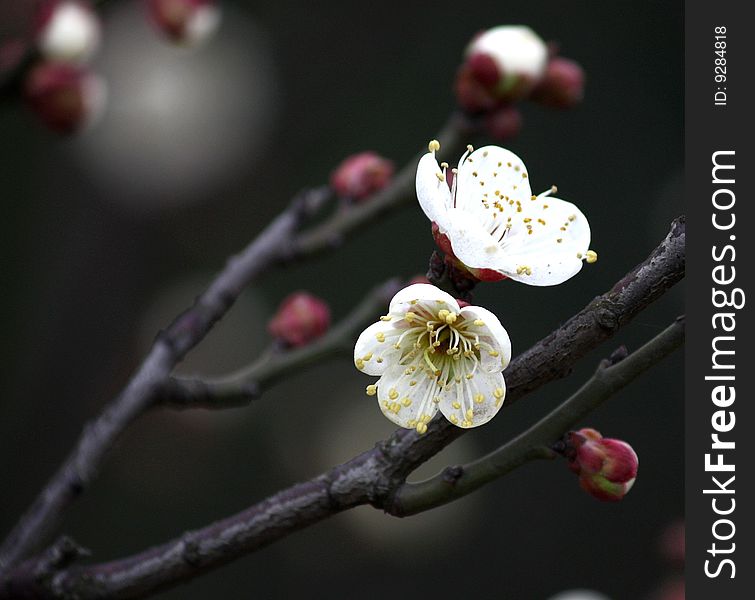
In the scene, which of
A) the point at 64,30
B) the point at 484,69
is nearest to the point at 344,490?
the point at 484,69

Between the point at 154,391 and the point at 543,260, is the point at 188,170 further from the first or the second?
the point at 543,260

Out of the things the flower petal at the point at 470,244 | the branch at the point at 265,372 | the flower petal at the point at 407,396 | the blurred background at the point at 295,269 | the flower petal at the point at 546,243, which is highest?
the flower petal at the point at 470,244

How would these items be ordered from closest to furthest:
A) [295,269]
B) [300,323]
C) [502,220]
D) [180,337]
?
[502,220] → [180,337] → [300,323] → [295,269]

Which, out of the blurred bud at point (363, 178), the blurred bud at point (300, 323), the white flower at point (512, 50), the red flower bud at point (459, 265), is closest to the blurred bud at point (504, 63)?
the white flower at point (512, 50)

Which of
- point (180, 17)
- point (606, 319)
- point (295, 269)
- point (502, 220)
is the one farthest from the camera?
point (295, 269)

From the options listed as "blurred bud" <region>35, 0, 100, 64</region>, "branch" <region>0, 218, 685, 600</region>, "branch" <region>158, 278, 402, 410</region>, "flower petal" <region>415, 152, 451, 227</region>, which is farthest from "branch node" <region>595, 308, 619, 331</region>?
"blurred bud" <region>35, 0, 100, 64</region>

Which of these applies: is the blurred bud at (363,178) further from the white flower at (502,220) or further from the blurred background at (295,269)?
the blurred background at (295,269)

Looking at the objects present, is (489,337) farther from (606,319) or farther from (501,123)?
(501,123)
